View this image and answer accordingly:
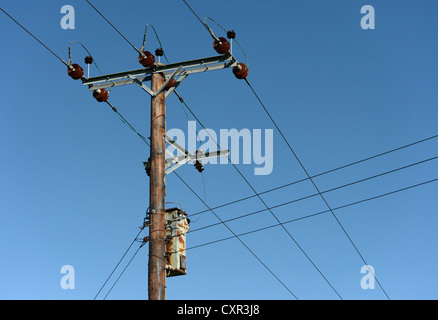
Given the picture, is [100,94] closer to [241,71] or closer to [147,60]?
[147,60]

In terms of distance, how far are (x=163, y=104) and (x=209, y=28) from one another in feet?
5.93

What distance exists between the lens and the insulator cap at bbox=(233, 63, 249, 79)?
13336 mm

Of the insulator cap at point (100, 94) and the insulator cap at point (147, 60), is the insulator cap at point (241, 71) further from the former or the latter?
the insulator cap at point (100, 94)

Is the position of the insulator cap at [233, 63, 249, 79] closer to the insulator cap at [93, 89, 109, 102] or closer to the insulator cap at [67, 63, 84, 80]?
the insulator cap at [93, 89, 109, 102]

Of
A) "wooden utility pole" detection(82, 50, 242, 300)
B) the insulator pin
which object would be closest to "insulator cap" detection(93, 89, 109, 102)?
"wooden utility pole" detection(82, 50, 242, 300)

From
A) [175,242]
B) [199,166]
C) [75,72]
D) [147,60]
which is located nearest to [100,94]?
[75,72]

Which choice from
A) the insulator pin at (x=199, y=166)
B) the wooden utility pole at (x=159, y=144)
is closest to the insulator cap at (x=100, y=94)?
the wooden utility pole at (x=159, y=144)

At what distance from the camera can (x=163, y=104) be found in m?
13.1

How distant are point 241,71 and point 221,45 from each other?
2.42 feet

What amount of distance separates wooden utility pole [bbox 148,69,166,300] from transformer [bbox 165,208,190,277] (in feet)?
0.88

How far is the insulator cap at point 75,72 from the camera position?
13641 millimetres
